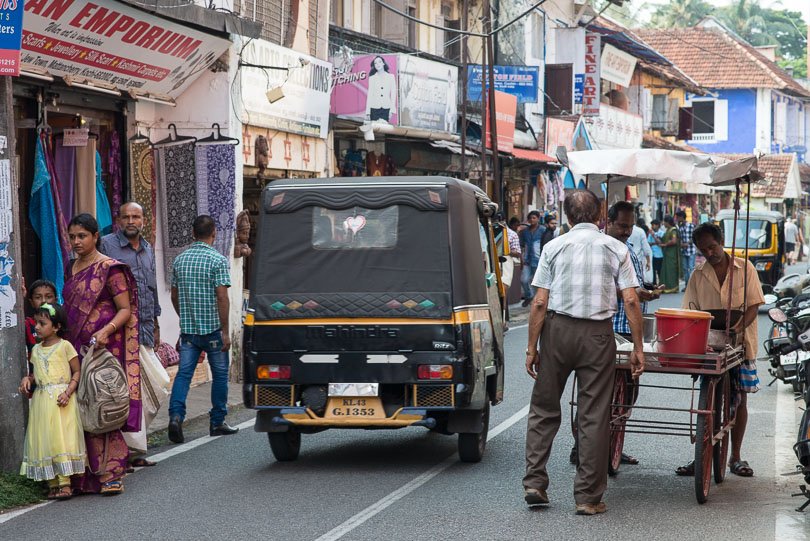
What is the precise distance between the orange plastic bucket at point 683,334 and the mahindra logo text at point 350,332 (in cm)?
201

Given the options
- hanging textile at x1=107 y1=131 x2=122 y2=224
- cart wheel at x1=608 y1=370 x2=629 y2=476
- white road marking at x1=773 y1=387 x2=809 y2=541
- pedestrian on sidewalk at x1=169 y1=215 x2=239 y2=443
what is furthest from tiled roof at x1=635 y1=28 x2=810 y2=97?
cart wheel at x1=608 y1=370 x2=629 y2=476

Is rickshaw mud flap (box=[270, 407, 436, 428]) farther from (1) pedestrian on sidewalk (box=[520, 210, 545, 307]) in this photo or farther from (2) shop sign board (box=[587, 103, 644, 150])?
(2) shop sign board (box=[587, 103, 644, 150])

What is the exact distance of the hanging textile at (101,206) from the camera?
44.1 feet

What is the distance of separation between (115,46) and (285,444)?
5.48 meters

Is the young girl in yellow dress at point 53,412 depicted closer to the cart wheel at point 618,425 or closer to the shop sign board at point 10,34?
the shop sign board at point 10,34

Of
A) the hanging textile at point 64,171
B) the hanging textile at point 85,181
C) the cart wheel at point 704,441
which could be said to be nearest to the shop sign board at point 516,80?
the hanging textile at point 85,181

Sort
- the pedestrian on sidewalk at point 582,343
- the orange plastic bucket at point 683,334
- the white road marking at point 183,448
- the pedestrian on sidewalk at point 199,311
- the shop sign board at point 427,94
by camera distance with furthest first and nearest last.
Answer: the shop sign board at point 427,94, the pedestrian on sidewalk at point 199,311, the white road marking at point 183,448, the orange plastic bucket at point 683,334, the pedestrian on sidewalk at point 582,343

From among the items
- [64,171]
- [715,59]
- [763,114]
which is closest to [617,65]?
[715,59]

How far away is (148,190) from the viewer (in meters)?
14.5

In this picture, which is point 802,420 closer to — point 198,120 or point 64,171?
point 64,171

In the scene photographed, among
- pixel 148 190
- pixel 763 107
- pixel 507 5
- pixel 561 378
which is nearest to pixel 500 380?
pixel 561 378

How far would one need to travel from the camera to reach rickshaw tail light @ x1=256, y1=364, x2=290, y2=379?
30.2 ft

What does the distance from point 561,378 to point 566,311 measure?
1.37 feet

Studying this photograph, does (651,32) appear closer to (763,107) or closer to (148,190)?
(763,107)
